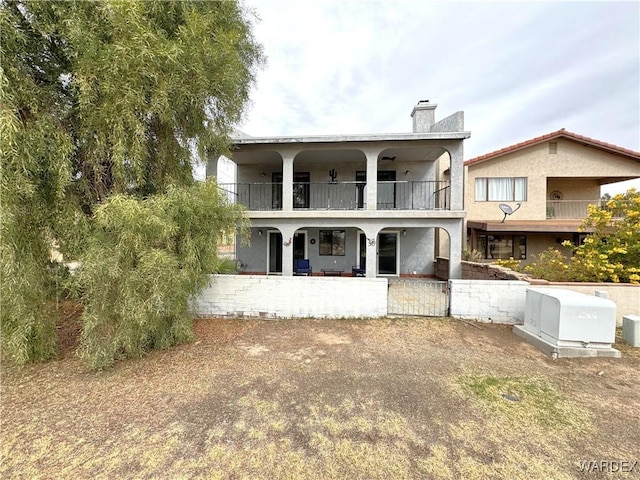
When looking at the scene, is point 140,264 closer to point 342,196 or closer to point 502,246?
point 342,196

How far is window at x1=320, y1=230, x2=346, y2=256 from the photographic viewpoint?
43.5ft

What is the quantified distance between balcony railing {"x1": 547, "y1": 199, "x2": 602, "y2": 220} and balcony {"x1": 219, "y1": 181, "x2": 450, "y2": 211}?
6335 mm

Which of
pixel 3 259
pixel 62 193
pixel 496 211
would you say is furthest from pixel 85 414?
pixel 496 211

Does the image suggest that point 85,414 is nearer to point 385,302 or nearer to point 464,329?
point 385,302

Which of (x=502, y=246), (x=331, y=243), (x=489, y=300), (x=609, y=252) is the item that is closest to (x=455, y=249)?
(x=489, y=300)

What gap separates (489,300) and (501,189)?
950 centimetres

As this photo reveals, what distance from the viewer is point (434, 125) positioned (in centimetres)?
1116

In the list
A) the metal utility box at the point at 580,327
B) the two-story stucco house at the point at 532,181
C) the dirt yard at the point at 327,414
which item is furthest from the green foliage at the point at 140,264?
the two-story stucco house at the point at 532,181

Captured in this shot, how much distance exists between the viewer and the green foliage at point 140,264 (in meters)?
4.19

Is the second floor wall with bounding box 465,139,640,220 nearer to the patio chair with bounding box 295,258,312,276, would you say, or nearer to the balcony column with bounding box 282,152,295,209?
the patio chair with bounding box 295,258,312,276

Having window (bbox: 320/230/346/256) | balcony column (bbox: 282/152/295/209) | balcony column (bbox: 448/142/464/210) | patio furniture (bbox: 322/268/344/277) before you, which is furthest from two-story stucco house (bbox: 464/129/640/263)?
balcony column (bbox: 282/152/295/209)

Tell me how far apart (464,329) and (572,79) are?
1537cm

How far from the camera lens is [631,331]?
5578 mm

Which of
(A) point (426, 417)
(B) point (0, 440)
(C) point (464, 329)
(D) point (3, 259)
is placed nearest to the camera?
(B) point (0, 440)
